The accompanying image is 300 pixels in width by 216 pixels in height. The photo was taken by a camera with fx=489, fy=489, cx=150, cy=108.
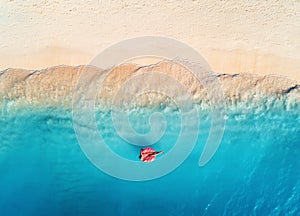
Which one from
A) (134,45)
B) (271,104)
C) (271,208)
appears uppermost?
(134,45)

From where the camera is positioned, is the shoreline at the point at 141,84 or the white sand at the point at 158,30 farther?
the shoreline at the point at 141,84

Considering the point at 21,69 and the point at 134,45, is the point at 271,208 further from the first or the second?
the point at 21,69

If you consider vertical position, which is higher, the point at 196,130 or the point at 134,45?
the point at 134,45

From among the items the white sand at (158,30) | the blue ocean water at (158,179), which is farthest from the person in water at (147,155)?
the white sand at (158,30)

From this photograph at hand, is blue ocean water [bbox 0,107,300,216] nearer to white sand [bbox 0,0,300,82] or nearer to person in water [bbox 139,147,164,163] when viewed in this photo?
person in water [bbox 139,147,164,163]

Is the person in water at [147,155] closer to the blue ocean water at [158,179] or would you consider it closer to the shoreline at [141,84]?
the blue ocean water at [158,179]

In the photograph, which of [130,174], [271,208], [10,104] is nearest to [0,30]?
[10,104]

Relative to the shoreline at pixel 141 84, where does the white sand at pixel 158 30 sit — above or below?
above
